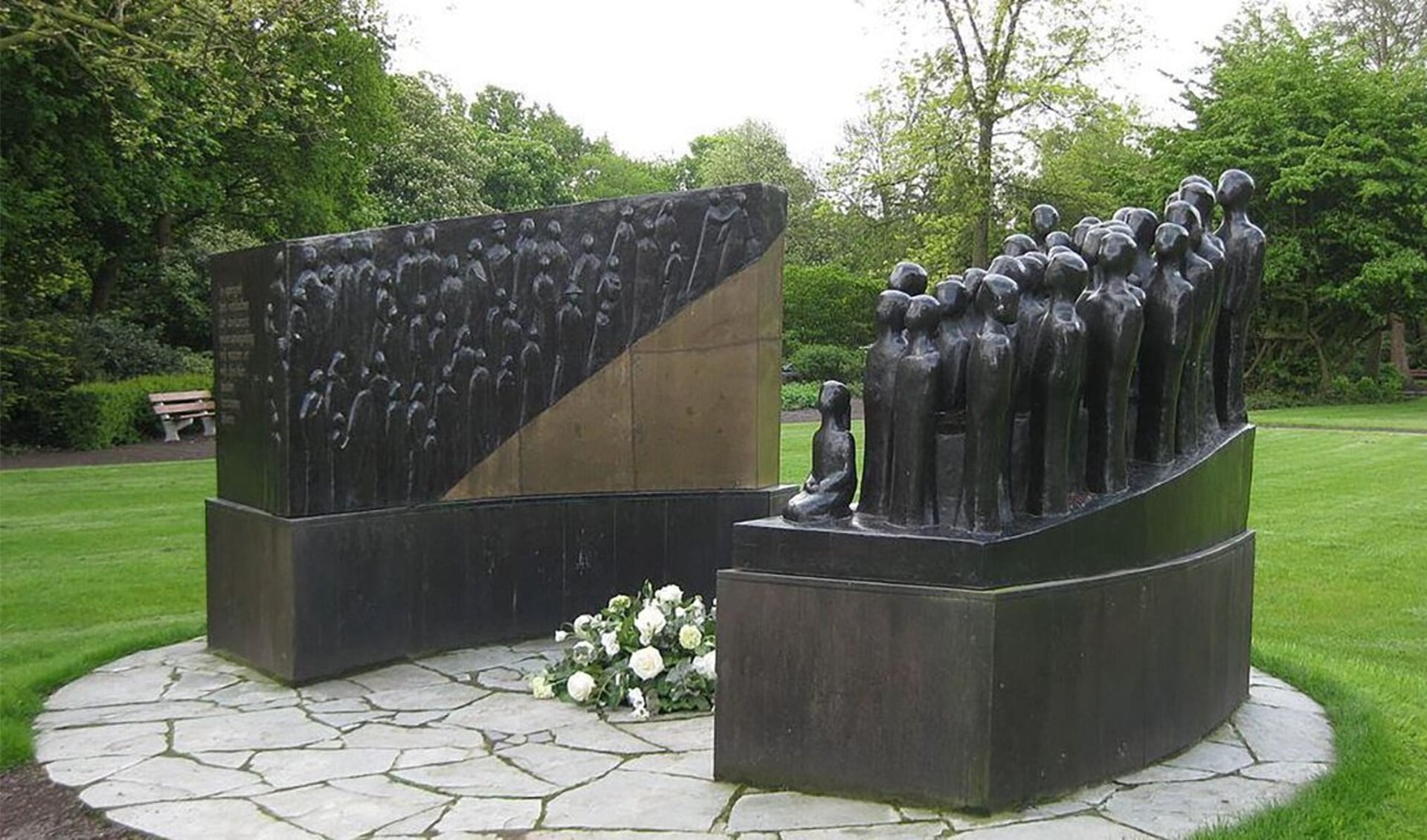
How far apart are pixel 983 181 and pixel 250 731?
25529 mm

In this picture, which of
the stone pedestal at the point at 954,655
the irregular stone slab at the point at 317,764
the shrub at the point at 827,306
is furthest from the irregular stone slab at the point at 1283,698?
the shrub at the point at 827,306

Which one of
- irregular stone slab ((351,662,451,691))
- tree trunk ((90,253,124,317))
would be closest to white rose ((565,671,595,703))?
irregular stone slab ((351,662,451,691))

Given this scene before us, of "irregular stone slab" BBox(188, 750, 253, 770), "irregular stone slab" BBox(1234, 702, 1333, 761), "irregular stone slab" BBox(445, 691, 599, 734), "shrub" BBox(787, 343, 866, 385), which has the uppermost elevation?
"shrub" BBox(787, 343, 866, 385)

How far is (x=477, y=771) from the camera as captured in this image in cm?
480

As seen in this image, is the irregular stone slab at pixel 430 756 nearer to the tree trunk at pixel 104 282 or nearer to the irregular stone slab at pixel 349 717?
the irregular stone slab at pixel 349 717

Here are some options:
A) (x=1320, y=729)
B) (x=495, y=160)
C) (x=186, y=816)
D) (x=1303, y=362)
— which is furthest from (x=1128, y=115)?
(x=186, y=816)

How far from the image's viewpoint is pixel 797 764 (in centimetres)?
445

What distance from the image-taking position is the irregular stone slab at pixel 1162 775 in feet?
14.9

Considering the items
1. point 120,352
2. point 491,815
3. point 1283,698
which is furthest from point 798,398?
point 491,815

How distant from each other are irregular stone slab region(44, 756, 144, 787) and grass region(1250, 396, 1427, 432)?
22.8 meters

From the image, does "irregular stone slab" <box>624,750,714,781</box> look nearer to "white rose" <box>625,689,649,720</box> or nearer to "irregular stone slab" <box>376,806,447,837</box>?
"white rose" <box>625,689,649,720</box>

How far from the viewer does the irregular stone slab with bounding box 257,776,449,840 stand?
4199 mm

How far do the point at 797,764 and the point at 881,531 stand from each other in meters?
0.89

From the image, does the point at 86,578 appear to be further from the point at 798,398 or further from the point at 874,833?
the point at 798,398
